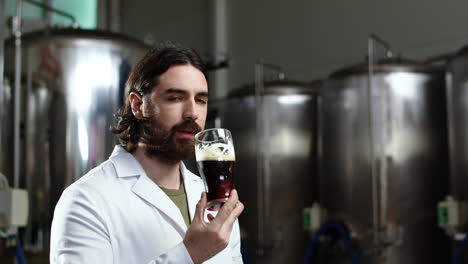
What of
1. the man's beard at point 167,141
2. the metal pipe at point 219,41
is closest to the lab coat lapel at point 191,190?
the man's beard at point 167,141

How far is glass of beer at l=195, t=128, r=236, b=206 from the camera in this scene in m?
1.44

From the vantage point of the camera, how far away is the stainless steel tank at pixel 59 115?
418 cm

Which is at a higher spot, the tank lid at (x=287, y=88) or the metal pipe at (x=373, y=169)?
the tank lid at (x=287, y=88)

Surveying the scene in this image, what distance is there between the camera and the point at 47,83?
420 cm

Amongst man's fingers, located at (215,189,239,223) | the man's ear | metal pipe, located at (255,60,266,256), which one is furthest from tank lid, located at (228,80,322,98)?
man's fingers, located at (215,189,239,223)

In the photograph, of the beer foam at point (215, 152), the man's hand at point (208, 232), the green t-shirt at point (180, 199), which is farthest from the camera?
the green t-shirt at point (180, 199)

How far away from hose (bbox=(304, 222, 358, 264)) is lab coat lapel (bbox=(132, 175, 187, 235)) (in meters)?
2.83

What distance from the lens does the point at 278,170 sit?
4.95 m

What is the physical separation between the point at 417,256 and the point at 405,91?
3.92ft

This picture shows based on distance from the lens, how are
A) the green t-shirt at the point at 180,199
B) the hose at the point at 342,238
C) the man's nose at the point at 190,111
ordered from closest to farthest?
1. the man's nose at the point at 190,111
2. the green t-shirt at the point at 180,199
3. the hose at the point at 342,238

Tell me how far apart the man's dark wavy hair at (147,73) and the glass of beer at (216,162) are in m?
0.29

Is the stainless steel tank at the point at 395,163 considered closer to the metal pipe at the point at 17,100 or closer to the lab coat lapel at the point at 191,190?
the metal pipe at the point at 17,100

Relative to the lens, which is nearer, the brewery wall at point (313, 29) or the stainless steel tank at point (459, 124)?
the stainless steel tank at point (459, 124)

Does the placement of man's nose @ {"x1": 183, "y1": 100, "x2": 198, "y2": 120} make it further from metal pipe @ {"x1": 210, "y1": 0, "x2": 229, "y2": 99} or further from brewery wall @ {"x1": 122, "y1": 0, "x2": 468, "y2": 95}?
metal pipe @ {"x1": 210, "y1": 0, "x2": 229, "y2": 99}
